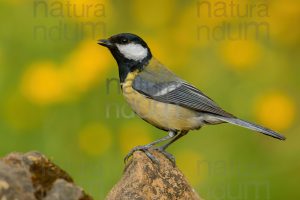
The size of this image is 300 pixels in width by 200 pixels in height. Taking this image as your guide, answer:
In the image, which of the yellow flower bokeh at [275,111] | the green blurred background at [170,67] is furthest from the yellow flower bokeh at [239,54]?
the yellow flower bokeh at [275,111]

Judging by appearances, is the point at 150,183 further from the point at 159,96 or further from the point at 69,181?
the point at 159,96

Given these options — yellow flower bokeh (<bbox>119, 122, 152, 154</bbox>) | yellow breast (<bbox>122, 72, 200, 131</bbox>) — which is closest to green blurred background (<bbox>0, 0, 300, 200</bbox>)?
yellow flower bokeh (<bbox>119, 122, 152, 154</bbox>)

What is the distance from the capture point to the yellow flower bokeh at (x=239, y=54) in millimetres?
7039

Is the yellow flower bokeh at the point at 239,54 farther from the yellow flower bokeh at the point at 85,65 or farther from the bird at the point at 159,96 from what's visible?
the bird at the point at 159,96

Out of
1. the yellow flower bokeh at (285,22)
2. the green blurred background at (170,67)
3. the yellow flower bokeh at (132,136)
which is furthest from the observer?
the yellow flower bokeh at (285,22)

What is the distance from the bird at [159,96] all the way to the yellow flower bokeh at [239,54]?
1741 millimetres

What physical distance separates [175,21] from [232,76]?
2.48ft

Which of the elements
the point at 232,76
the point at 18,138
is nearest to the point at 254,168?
the point at 232,76

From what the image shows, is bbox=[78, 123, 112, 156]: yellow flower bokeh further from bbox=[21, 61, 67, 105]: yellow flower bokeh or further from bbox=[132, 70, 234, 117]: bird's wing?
bbox=[132, 70, 234, 117]: bird's wing

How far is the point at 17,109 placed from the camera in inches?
252

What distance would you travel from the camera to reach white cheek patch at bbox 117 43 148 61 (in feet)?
17.2

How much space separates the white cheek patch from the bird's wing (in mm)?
124

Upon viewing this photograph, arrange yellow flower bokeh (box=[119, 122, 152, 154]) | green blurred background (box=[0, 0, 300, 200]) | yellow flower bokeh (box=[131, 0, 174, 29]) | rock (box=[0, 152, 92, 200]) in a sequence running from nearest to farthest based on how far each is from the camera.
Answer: rock (box=[0, 152, 92, 200]) → green blurred background (box=[0, 0, 300, 200]) → yellow flower bokeh (box=[119, 122, 152, 154]) → yellow flower bokeh (box=[131, 0, 174, 29])

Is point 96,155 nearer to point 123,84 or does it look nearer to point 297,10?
point 123,84
